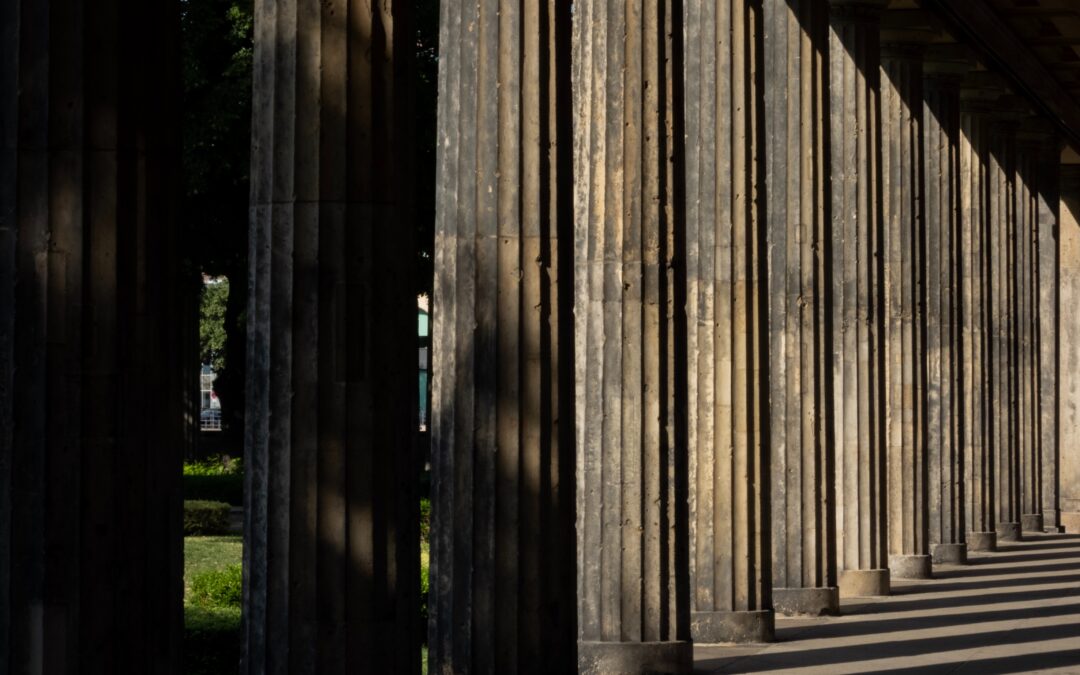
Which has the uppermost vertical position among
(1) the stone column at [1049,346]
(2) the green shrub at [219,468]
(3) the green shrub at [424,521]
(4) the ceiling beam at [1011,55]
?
(4) the ceiling beam at [1011,55]

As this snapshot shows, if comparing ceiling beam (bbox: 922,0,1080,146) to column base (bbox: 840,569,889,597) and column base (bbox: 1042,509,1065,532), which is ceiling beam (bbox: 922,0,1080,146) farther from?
column base (bbox: 1042,509,1065,532)

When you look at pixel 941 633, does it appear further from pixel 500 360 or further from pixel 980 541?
pixel 980 541

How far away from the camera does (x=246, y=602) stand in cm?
1058

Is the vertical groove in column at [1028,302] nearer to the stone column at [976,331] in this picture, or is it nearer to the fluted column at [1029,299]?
the fluted column at [1029,299]

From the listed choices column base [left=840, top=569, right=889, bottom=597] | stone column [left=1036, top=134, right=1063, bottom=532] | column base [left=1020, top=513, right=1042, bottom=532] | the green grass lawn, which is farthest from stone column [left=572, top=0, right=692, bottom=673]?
stone column [left=1036, top=134, right=1063, bottom=532]

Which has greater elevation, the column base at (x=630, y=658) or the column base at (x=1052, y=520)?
the column base at (x=1052, y=520)

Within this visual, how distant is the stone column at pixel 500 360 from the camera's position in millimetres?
13211

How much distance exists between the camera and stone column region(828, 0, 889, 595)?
1000 inches

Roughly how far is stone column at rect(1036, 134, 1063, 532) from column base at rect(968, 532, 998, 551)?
875cm

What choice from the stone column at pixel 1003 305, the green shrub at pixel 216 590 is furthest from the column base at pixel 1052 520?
the green shrub at pixel 216 590

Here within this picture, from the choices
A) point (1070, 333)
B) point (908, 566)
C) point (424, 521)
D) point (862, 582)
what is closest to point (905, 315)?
point (908, 566)

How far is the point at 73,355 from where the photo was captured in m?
8.62

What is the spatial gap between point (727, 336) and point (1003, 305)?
66.5 ft

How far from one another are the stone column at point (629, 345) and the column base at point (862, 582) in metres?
9.08
